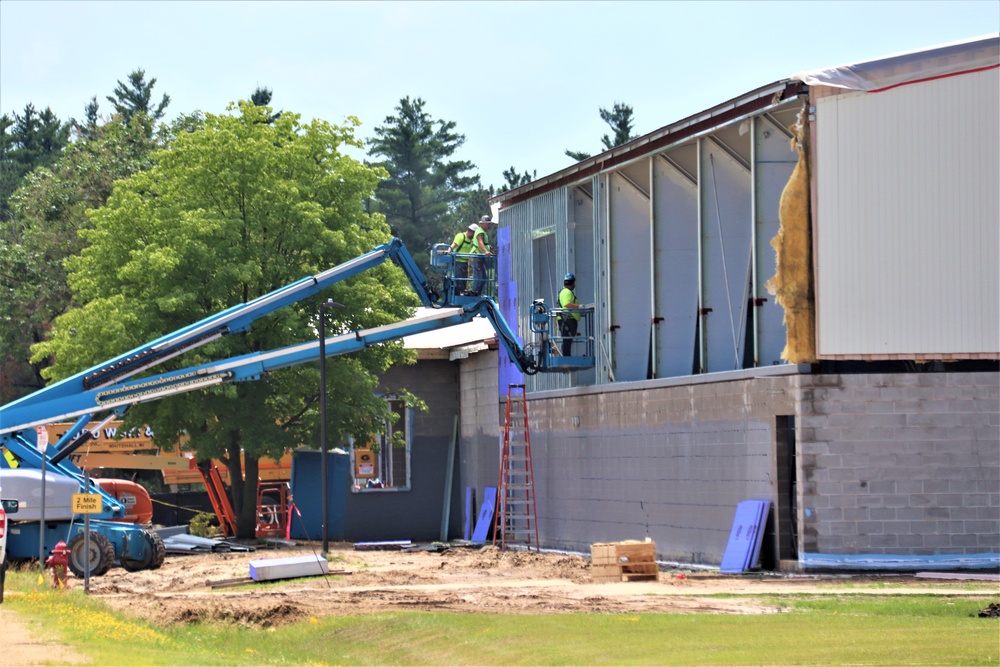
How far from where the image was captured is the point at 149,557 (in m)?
28.8

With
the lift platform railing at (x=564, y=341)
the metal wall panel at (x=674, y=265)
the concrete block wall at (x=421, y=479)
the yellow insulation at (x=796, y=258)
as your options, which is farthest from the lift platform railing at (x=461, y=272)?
the concrete block wall at (x=421, y=479)

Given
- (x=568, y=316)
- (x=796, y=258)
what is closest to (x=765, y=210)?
(x=796, y=258)

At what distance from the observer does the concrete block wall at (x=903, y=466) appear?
23.3 m

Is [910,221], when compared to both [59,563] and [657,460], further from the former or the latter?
[59,563]

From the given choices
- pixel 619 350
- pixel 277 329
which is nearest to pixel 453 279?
pixel 619 350

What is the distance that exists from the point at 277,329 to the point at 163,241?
3.84 m

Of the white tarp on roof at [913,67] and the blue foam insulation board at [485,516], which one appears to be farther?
the blue foam insulation board at [485,516]

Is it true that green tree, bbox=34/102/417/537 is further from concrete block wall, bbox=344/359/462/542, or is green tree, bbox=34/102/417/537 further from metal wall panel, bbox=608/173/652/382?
metal wall panel, bbox=608/173/652/382

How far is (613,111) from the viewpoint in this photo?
92.6 meters

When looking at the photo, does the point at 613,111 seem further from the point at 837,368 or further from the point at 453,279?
the point at 837,368

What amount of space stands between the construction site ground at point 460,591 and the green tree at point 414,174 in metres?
66.6

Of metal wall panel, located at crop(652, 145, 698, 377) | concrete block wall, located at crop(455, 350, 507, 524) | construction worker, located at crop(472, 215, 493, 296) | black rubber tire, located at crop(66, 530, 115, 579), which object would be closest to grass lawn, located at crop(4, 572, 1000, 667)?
black rubber tire, located at crop(66, 530, 115, 579)

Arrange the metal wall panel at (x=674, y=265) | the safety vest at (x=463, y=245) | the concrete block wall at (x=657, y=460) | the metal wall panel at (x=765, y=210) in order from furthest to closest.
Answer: the safety vest at (x=463, y=245) < the metal wall panel at (x=674, y=265) < the metal wall panel at (x=765, y=210) < the concrete block wall at (x=657, y=460)

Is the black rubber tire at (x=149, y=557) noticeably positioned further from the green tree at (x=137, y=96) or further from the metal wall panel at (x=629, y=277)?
the green tree at (x=137, y=96)
